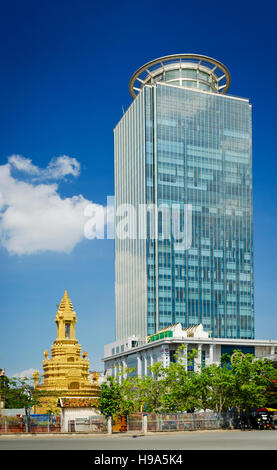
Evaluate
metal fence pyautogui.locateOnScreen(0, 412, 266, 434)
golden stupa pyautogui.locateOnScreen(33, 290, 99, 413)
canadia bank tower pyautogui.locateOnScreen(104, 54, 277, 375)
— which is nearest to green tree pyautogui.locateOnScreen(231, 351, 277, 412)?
metal fence pyautogui.locateOnScreen(0, 412, 266, 434)

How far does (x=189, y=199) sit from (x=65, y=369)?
7011 cm

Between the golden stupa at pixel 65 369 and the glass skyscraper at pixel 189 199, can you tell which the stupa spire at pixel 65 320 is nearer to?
the golden stupa at pixel 65 369

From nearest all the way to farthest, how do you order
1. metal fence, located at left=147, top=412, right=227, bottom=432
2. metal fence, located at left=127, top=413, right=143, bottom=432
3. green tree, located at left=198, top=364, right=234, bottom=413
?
metal fence, located at left=147, top=412, right=227, bottom=432 → metal fence, located at left=127, top=413, right=143, bottom=432 → green tree, located at left=198, top=364, right=234, bottom=413

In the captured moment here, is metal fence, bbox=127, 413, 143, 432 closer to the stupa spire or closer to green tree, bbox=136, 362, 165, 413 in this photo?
green tree, bbox=136, 362, 165, 413

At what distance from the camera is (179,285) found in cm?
14112

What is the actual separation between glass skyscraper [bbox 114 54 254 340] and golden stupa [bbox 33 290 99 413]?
48.5 metres

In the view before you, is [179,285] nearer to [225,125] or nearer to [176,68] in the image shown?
[225,125]

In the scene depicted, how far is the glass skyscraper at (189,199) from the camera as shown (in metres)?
142

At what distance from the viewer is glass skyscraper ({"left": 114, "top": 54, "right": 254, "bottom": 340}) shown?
141500 millimetres

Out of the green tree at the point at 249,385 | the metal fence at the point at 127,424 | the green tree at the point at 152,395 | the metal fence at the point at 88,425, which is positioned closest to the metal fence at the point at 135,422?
the metal fence at the point at 127,424

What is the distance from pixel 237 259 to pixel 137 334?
101ft

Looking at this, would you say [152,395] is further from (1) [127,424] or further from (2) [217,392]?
(1) [127,424]
